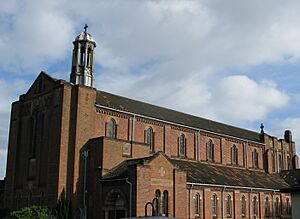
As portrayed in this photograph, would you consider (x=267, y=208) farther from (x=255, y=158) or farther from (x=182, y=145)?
(x=182, y=145)

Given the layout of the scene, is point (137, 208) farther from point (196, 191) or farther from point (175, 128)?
point (175, 128)

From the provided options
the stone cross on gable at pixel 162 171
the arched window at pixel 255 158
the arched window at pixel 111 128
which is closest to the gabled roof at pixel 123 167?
the stone cross on gable at pixel 162 171

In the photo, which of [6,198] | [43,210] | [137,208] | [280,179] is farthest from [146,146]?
[280,179]

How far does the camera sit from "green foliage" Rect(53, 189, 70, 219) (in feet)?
120

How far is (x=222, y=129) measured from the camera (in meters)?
59.6

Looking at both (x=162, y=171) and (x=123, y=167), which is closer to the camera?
(x=162, y=171)

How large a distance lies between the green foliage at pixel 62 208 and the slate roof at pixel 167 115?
10.2 meters

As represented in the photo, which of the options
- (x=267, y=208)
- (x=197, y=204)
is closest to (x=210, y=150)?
(x=267, y=208)

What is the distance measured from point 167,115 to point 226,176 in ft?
33.2

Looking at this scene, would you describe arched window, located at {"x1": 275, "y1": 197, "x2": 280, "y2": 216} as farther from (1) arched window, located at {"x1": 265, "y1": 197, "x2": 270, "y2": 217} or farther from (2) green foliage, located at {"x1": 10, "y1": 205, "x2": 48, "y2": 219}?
(2) green foliage, located at {"x1": 10, "y1": 205, "x2": 48, "y2": 219}

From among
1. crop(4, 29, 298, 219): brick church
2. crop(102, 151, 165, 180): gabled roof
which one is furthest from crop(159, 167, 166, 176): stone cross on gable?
crop(102, 151, 165, 180): gabled roof

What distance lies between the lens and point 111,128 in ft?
141

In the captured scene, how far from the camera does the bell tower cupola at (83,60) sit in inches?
1752

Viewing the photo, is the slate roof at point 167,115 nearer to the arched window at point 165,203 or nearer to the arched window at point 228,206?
the arched window at point 228,206
